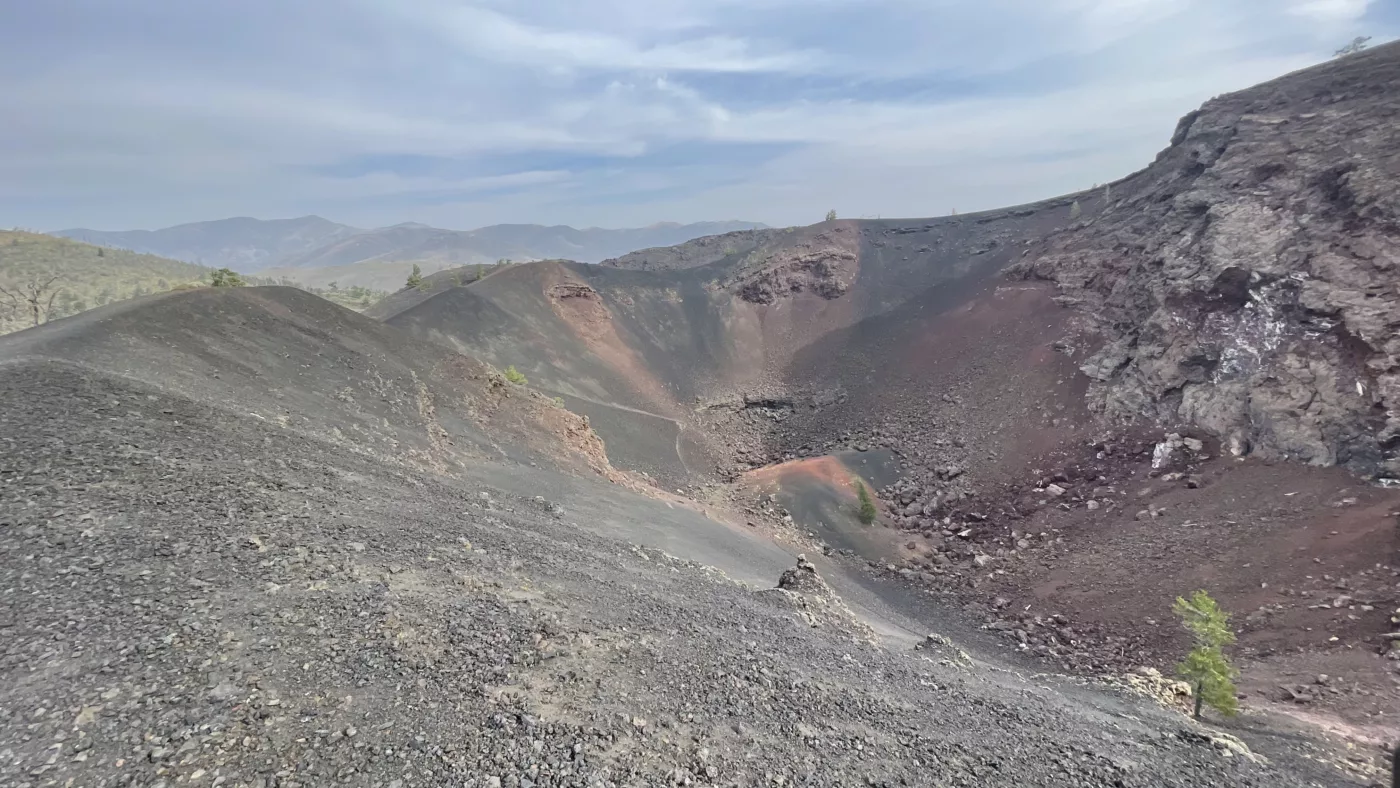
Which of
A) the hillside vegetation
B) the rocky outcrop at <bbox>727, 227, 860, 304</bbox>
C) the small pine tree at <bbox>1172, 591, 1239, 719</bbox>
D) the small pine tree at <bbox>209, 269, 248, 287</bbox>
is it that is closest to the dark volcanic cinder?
the small pine tree at <bbox>1172, 591, 1239, 719</bbox>

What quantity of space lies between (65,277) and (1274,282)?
291ft

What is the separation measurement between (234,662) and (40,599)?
2.23 metres

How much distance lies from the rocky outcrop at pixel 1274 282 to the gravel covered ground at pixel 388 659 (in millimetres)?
15575

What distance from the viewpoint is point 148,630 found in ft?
19.3

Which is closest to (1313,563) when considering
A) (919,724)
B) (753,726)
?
(919,724)

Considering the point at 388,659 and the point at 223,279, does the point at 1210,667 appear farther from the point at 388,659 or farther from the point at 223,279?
the point at 223,279

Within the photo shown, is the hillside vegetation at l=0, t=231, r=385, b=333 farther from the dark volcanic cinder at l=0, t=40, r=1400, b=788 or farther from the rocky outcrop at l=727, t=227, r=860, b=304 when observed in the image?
the rocky outcrop at l=727, t=227, r=860, b=304

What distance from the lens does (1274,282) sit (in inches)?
969

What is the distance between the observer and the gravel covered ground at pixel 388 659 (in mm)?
5008

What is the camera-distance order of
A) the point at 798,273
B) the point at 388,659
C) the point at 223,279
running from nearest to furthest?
the point at 388,659 < the point at 223,279 < the point at 798,273

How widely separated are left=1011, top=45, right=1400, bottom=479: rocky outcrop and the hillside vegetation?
2133 inches

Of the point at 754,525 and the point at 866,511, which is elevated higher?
the point at 866,511

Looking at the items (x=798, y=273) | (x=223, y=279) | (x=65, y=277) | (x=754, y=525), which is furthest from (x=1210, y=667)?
(x=65, y=277)

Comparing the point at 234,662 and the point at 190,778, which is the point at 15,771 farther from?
the point at 234,662
